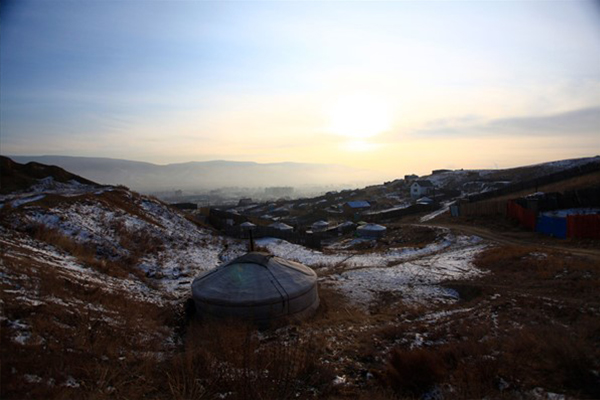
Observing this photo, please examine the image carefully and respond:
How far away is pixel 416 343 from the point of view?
32.6 ft

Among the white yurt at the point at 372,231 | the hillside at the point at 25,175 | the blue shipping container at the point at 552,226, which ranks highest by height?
the hillside at the point at 25,175

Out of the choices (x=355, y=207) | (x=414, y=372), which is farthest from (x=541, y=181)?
(x=414, y=372)

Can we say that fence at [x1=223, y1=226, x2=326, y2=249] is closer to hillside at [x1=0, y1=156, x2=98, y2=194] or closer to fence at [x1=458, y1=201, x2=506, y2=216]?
hillside at [x1=0, y1=156, x2=98, y2=194]

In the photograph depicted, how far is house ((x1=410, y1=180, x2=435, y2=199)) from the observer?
75375 millimetres

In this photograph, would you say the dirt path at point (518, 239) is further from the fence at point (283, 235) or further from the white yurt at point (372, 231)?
the fence at point (283, 235)

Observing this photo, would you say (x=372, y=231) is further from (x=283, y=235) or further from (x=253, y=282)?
(x=253, y=282)

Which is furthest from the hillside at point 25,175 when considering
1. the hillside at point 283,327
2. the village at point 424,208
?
the village at point 424,208

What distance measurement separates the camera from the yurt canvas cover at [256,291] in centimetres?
1271

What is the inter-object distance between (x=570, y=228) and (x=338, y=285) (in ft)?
64.3

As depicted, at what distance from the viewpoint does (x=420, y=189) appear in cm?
7656

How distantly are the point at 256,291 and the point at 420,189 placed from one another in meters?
70.6

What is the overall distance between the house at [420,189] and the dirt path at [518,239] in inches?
1548

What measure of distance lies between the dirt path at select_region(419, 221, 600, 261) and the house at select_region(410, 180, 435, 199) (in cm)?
3931

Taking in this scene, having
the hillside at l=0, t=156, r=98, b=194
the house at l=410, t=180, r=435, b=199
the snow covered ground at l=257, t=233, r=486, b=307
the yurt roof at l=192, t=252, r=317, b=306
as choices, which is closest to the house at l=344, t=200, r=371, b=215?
the house at l=410, t=180, r=435, b=199
